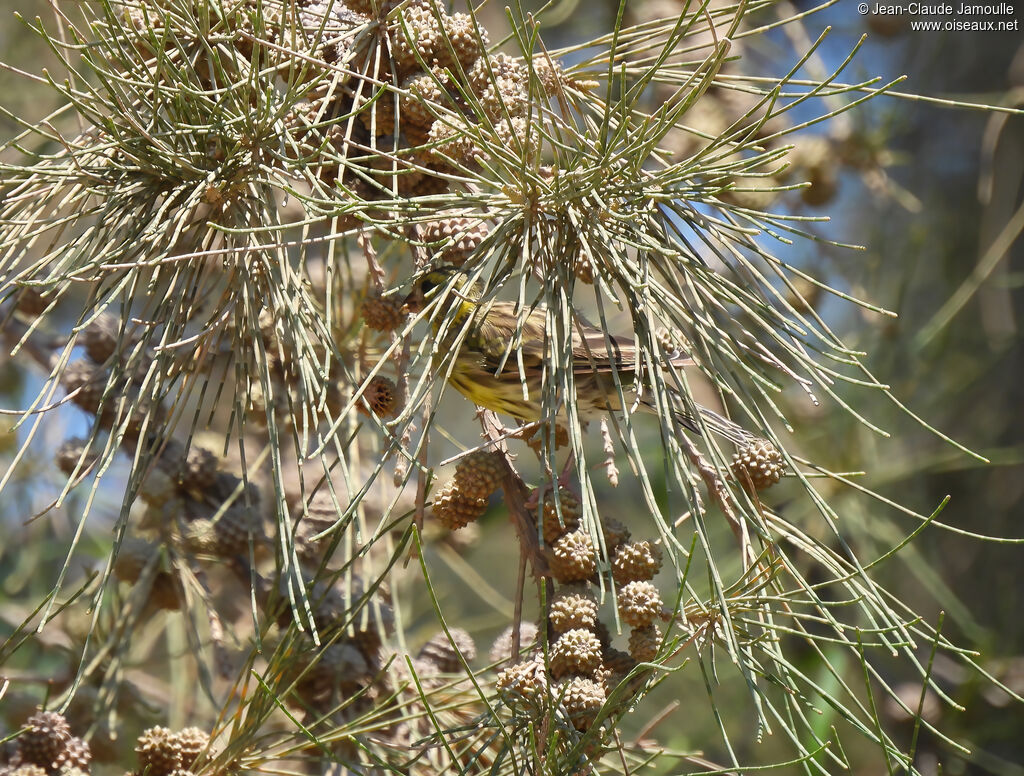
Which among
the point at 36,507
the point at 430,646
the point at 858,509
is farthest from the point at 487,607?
the point at 430,646

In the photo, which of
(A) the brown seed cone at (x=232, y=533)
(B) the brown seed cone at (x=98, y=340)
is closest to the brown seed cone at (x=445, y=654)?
(A) the brown seed cone at (x=232, y=533)

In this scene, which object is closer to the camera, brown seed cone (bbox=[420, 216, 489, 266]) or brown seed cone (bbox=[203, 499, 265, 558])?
brown seed cone (bbox=[420, 216, 489, 266])

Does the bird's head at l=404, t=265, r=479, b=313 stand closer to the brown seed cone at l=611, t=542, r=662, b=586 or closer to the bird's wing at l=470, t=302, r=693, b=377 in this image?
the bird's wing at l=470, t=302, r=693, b=377

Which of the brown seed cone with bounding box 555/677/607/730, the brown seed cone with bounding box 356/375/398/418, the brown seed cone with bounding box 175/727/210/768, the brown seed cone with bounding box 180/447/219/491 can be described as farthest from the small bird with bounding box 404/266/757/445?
the brown seed cone with bounding box 175/727/210/768

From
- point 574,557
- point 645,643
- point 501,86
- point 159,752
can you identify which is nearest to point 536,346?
point 501,86

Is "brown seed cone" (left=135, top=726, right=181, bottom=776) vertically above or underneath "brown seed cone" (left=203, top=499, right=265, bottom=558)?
underneath

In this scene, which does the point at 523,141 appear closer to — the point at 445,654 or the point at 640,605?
the point at 640,605

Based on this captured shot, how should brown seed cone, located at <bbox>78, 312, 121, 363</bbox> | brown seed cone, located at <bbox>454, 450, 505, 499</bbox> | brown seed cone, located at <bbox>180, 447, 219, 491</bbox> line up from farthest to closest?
1. brown seed cone, located at <bbox>78, 312, 121, 363</bbox>
2. brown seed cone, located at <bbox>180, 447, 219, 491</bbox>
3. brown seed cone, located at <bbox>454, 450, 505, 499</bbox>
